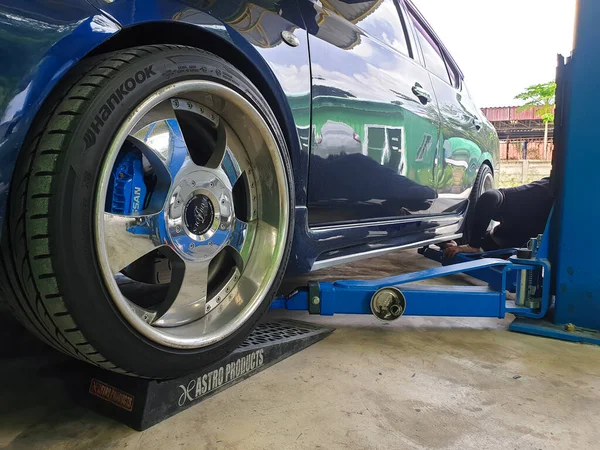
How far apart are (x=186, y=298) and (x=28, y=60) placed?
28.4 inches

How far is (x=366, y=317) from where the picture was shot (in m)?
2.31

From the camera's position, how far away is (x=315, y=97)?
168 centimetres

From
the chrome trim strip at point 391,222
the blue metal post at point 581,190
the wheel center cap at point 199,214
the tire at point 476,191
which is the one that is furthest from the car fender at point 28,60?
the tire at point 476,191

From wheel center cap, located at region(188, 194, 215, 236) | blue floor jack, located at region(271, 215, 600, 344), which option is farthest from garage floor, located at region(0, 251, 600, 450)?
wheel center cap, located at region(188, 194, 215, 236)

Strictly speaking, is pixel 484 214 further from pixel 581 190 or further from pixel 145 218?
pixel 145 218

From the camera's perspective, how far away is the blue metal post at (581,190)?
2.07 m

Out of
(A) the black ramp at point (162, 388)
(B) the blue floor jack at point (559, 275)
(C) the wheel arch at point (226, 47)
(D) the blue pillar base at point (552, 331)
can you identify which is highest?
(C) the wheel arch at point (226, 47)

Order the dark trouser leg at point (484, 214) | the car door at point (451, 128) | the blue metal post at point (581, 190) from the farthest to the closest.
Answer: the dark trouser leg at point (484, 214)
the car door at point (451, 128)
the blue metal post at point (581, 190)

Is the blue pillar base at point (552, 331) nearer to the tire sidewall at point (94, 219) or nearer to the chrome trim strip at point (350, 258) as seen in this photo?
the chrome trim strip at point (350, 258)

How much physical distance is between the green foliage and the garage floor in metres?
20.1

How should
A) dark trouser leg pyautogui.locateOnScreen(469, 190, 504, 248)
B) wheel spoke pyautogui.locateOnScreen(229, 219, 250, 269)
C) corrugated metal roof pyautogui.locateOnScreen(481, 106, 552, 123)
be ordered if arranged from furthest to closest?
1. corrugated metal roof pyautogui.locateOnScreen(481, 106, 552, 123)
2. dark trouser leg pyautogui.locateOnScreen(469, 190, 504, 248)
3. wheel spoke pyautogui.locateOnScreen(229, 219, 250, 269)

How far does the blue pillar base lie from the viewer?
202 cm

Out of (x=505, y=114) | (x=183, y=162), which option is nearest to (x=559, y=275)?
(x=183, y=162)

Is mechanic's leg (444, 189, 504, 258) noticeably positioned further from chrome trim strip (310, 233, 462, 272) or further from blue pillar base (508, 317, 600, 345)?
blue pillar base (508, 317, 600, 345)
